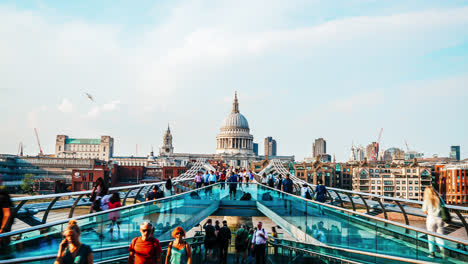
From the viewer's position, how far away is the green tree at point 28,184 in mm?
92000

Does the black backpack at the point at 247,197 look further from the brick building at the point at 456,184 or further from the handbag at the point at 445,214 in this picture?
the brick building at the point at 456,184

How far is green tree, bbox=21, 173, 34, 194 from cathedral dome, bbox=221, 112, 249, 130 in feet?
276

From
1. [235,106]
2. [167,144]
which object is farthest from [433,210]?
[167,144]

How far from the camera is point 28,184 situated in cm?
9438

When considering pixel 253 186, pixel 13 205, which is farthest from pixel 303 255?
pixel 253 186

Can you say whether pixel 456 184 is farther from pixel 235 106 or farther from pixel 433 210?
pixel 235 106

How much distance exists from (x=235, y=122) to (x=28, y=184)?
91.1 meters

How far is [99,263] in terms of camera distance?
21.2 ft

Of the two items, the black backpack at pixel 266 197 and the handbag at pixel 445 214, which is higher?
the handbag at pixel 445 214

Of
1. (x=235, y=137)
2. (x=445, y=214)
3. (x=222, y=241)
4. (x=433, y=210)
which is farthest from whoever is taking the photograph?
(x=235, y=137)

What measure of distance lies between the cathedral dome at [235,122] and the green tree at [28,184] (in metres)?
84.2

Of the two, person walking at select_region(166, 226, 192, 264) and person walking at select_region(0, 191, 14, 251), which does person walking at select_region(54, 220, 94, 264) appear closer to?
person walking at select_region(166, 226, 192, 264)

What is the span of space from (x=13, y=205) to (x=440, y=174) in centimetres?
9708

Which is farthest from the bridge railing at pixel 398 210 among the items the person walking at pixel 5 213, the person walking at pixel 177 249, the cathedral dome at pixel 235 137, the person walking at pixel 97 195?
the cathedral dome at pixel 235 137
